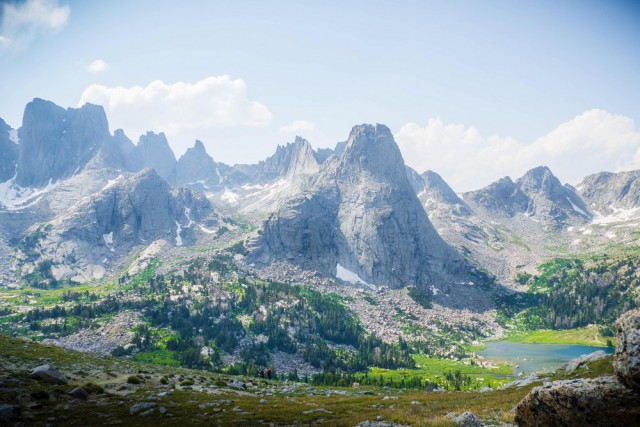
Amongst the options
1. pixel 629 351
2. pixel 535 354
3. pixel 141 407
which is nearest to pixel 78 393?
pixel 141 407

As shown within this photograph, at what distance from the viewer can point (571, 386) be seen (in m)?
13.7

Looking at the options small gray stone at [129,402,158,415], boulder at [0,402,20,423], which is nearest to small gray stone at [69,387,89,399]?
small gray stone at [129,402,158,415]

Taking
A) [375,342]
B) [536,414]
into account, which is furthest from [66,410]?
[375,342]

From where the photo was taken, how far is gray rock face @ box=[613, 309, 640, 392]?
471 inches

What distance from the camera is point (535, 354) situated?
17212 centimetres

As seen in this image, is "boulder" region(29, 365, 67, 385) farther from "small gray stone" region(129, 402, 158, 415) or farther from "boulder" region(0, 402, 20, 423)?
"small gray stone" region(129, 402, 158, 415)

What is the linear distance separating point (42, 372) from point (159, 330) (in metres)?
134

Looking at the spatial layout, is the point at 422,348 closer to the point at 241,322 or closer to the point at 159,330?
the point at 241,322

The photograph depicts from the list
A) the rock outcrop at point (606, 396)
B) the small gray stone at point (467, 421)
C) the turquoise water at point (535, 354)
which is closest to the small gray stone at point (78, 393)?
the small gray stone at point (467, 421)

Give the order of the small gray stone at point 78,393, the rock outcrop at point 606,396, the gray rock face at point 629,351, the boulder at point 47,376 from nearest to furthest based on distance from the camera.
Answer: the gray rock face at point 629,351
the rock outcrop at point 606,396
the small gray stone at point 78,393
the boulder at point 47,376

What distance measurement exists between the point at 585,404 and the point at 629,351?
8.50 ft

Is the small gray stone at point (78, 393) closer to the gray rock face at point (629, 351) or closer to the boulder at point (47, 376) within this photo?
the boulder at point (47, 376)

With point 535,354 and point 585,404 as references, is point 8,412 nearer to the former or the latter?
point 585,404

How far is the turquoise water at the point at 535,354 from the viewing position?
14748 cm
